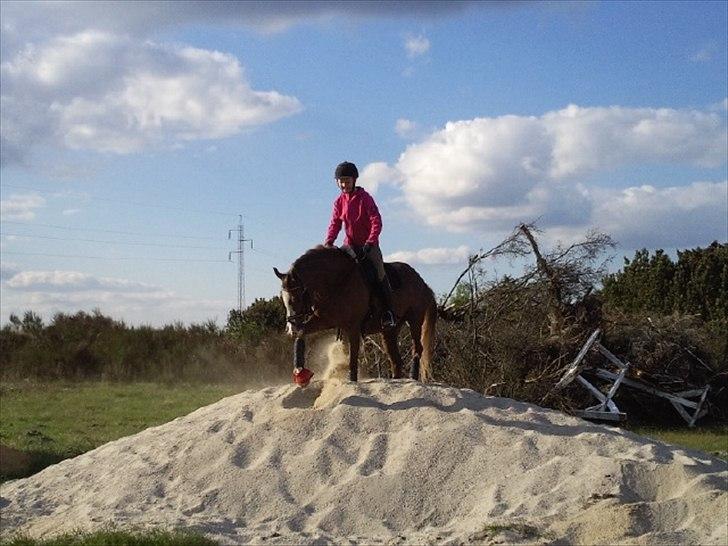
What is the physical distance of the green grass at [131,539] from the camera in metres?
6.52

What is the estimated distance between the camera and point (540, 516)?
22.7 feet

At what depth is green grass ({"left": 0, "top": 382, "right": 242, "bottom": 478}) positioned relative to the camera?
13562 millimetres

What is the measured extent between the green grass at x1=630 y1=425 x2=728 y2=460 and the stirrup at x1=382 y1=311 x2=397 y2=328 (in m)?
6.70

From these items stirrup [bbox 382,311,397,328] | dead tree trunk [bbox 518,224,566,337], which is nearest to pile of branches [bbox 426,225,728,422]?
dead tree trunk [bbox 518,224,566,337]

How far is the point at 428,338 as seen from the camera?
11.5 m

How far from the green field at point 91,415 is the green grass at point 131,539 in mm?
4633

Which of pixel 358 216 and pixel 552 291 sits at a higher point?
pixel 358 216

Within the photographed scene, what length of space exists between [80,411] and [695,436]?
1167 centimetres

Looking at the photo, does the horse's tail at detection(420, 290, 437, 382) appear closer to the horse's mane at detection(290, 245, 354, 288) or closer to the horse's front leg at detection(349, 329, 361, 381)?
the horse's front leg at detection(349, 329, 361, 381)

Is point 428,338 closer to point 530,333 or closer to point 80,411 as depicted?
point 530,333

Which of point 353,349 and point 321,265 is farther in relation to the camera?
point 353,349

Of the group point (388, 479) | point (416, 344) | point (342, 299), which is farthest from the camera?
point (416, 344)

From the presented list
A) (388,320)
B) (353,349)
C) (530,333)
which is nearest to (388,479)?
(353,349)

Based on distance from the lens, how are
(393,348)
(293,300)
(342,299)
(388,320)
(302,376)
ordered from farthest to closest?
(393,348) < (388,320) < (342,299) < (302,376) < (293,300)
